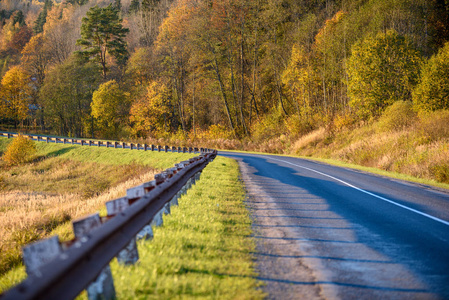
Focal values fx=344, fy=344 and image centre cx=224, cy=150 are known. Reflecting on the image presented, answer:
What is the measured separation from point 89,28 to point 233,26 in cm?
3225

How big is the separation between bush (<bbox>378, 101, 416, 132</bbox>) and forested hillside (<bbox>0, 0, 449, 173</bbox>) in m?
0.17

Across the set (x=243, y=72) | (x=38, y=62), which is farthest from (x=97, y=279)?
(x=38, y=62)

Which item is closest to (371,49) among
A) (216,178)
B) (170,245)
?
(216,178)

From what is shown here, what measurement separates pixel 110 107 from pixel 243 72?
2452cm

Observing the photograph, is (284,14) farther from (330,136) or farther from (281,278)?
(281,278)

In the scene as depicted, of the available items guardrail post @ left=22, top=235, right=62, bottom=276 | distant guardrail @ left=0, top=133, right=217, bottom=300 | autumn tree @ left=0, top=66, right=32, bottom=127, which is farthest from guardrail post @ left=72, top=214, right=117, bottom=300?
autumn tree @ left=0, top=66, right=32, bottom=127

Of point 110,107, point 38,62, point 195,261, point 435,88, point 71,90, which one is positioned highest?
point 38,62

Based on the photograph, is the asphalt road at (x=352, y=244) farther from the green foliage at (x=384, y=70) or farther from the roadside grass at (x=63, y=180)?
the green foliage at (x=384, y=70)

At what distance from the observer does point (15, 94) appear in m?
69.1

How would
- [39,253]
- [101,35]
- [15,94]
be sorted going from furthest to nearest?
1. [15,94]
2. [101,35]
3. [39,253]

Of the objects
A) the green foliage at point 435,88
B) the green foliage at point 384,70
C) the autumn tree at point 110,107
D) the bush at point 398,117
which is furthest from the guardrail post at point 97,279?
the autumn tree at point 110,107

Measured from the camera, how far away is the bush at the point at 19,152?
130 feet

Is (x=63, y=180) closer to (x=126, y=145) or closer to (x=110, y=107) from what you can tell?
(x=126, y=145)

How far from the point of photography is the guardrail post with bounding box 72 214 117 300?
9.73ft
